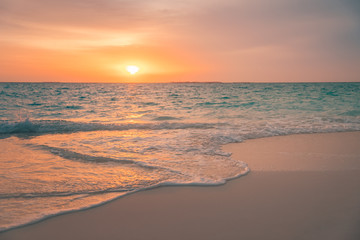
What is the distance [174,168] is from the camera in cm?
503

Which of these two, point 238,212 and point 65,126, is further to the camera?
point 65,126

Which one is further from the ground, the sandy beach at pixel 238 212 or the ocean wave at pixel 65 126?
the ocean wave at pixel 65 126

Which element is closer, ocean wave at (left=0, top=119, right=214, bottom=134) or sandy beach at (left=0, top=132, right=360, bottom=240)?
sandy beach at (left=0, top=132, right=360, bottom=240)

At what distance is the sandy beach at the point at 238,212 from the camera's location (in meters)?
2.76

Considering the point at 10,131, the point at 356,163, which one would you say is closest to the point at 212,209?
the point at 356,163

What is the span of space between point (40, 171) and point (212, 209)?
3.48 meters

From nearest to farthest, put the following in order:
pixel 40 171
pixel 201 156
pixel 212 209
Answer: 1. pixel 212 209
2. pixel 40 171
3. pixel 201 156

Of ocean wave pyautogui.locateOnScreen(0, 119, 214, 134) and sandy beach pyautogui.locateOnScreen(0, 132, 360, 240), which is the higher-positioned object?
ocean wave pyautogui.locateOnScreen(0, 119, 214, 134)

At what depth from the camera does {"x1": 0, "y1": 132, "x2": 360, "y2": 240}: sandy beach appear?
2.76m

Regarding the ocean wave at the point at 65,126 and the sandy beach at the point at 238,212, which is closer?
the sandy beach at the point at 238,212

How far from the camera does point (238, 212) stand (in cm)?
318

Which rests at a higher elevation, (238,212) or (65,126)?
(65,126)

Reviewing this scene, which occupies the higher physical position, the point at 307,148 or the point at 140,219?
the point at 307,148

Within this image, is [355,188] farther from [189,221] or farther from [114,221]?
[114,221]
